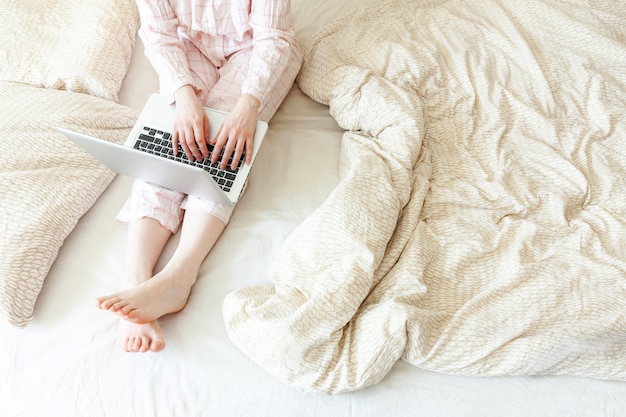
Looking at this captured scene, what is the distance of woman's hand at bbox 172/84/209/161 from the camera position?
0.99m

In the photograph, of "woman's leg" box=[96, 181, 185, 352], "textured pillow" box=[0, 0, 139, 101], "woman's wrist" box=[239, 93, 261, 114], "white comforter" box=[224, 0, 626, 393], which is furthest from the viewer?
"textured pillow" box=[0, 0, 139, 101]

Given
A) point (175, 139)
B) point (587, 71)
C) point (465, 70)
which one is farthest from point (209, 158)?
point (587, 71)

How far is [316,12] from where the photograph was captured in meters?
1.40

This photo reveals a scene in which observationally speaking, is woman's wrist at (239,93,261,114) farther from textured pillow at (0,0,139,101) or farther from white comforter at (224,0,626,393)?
textured pillow at (0,0,139,101)

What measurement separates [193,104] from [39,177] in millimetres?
338

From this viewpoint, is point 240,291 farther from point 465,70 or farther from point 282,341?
point 465,70

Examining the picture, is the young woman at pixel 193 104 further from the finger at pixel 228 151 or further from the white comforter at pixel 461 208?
the white comforter at pixel 461 208

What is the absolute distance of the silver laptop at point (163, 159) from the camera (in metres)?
0.83

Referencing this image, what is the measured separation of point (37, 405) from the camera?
2.75 feet

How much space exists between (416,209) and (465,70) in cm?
42

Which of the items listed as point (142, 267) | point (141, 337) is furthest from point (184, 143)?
point (141, 337)

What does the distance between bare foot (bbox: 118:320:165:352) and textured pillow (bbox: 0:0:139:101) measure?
0.59 meters

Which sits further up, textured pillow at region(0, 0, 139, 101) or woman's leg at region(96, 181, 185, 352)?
textured pillow at region(0, 0, 139, 101)

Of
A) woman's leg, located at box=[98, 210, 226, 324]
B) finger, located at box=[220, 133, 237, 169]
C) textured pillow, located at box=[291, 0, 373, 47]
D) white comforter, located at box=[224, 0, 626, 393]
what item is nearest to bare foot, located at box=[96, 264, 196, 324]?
woman's leg, located at box=[98, 210, 226, 324]
